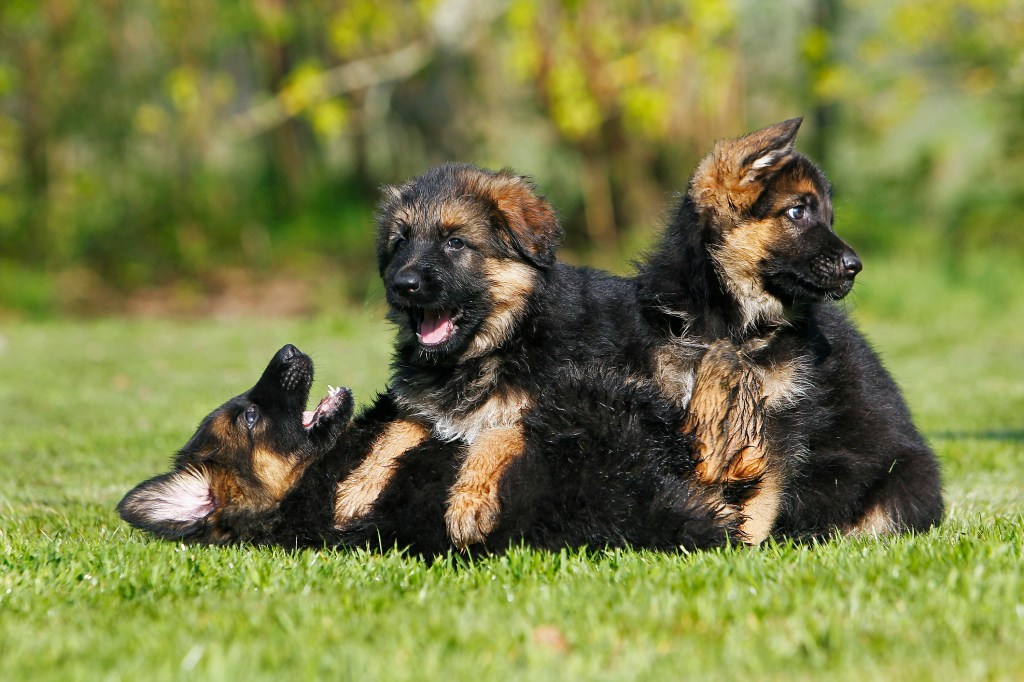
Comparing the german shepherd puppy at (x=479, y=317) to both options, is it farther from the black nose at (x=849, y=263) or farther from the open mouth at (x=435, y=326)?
the black nose at (x=849, y=263)

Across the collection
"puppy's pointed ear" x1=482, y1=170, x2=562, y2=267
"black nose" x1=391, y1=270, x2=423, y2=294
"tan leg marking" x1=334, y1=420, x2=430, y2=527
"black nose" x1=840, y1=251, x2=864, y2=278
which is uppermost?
"puppy's pointed ear" x1=482, y1=170, x2=562, y2=267

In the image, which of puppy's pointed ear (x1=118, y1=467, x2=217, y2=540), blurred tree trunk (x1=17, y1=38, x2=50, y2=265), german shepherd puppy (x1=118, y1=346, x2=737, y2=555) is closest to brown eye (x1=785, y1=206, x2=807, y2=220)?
german shepherd puppy (x1=118, y1=346, x2=737, y2=555)

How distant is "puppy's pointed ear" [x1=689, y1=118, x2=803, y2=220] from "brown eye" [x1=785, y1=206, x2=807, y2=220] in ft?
0.53

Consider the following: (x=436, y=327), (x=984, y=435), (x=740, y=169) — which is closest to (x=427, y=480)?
(x=436, y=327)

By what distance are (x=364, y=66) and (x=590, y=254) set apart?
14.1 ft

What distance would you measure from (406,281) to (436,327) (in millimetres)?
331

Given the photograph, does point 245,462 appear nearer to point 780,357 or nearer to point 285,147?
point 780,357

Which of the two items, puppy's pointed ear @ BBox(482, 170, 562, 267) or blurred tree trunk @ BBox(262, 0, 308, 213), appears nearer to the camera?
puppy's pointed ear @ BBox(482, 170, 562, 267)

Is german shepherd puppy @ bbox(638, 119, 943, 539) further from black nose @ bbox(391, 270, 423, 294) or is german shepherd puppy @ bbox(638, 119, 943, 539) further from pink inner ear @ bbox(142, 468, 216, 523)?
pink inner ear @ bbox(142, 468, 216, 523)

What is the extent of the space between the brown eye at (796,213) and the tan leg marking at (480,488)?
156cm

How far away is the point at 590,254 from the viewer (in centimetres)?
1684

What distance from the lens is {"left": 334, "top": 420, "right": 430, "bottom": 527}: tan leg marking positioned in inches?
194

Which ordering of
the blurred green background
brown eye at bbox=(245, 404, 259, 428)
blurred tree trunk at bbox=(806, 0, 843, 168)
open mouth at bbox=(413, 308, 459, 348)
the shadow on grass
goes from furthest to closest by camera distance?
blurred tree trunk at bbox=(806, 0, 843, 168) < the blurred green background < the shadow on grass < brown eye at bbox=(245, 404, 259, 428) < open mouth at bbox=(413, 308, 459, 348)

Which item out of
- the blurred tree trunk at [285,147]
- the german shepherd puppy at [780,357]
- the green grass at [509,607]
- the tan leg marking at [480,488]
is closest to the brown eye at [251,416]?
the green grass at [509,607]
